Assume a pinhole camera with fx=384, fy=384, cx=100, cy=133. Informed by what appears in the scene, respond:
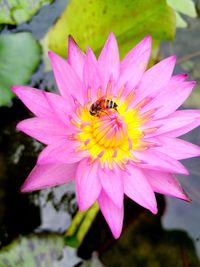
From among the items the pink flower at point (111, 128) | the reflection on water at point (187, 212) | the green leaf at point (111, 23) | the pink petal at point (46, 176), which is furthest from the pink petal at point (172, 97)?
the green leaf at point (111, 23)

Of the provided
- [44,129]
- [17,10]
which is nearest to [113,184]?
[44,129]

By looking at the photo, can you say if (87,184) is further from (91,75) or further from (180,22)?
(180,22)

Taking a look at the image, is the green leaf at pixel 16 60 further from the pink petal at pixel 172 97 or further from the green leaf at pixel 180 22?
the green leaf at pixel 180 22

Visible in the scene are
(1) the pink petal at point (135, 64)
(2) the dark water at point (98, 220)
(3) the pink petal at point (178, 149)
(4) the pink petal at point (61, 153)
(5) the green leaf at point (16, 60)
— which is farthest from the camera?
(5) the green leaf at point (16, 60)

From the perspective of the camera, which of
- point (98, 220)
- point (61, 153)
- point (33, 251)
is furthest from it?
point (98, 220)

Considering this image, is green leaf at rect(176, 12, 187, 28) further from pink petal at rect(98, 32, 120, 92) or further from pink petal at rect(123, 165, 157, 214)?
pink petal at rect(123, 165, 157, 214)

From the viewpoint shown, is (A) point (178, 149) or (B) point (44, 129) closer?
(B) point (44, 129)

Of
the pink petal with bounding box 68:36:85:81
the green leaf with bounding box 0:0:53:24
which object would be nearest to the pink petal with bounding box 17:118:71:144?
the pink petal with bounding box 68:36:85:81
